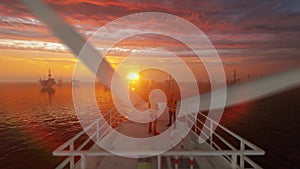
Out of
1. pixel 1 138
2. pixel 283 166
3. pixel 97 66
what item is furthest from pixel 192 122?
pixel 1 138

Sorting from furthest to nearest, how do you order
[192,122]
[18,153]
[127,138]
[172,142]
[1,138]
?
[1,138] < [18,153] < [192,122] < [127,138] < [172,142]

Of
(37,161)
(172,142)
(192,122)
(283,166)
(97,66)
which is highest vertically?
(97,66)

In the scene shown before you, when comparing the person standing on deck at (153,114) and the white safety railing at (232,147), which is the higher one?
the person standing on deck at (153,114)

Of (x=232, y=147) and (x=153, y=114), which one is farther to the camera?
(x=153, y=114)

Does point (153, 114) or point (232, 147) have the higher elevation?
point (153, 114)

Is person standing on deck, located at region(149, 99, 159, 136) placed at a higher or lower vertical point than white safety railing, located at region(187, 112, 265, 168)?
higher

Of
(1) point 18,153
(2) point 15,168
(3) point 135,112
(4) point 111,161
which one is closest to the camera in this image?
(4) point 111,161

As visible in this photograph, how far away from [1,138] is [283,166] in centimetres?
4653

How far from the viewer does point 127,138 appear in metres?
11.2

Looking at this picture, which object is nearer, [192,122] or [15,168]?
[192,122]

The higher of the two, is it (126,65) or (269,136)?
(126,65)

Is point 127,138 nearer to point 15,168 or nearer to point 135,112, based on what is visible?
point 135,112

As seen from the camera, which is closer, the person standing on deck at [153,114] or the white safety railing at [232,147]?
the white safety railing at [232,147]

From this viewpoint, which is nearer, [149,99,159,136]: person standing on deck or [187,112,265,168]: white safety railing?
[187,112,265,168]: white safety railing
